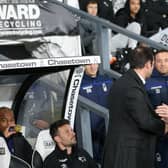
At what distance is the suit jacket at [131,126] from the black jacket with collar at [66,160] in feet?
0.90

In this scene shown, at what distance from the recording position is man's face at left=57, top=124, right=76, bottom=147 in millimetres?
6566

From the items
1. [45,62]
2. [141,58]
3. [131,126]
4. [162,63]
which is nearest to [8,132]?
[45,62]

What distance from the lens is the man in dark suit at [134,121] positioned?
6.16m

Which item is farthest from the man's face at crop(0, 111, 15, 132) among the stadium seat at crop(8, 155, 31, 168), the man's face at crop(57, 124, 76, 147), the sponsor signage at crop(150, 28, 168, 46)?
the sponsor signage at crop(150, 28, 168, 46)

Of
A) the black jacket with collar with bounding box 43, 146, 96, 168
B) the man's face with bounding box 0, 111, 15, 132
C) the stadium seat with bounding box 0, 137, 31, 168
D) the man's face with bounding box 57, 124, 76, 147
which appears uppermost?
the man's face with bounding box 0, 111, 15, 132

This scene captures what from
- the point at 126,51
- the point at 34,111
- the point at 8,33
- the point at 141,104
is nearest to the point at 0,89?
the point at 34,111

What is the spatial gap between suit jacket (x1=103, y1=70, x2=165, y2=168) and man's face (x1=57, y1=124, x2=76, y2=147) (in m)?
0.38

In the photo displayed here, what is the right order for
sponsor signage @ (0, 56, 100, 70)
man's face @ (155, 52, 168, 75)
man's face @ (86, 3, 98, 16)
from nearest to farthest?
sponsor signage @ (0, 56, 100, 70)
man's face @ (155, 52, 168, 75)
man's face @ (86, 3, 98, 16)

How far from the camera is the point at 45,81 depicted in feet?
22.1

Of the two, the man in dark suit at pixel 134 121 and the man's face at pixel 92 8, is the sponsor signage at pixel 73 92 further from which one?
the man's face at pixel 92 8

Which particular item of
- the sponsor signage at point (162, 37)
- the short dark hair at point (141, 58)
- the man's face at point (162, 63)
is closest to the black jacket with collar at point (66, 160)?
the short dark hair at point (141, 58)

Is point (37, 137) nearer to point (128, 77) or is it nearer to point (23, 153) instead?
point (23, 153)

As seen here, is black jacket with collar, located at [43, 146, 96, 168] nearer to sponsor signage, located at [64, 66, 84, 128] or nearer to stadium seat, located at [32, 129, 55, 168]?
stadium seat, located at [32, 129, 55, 168]

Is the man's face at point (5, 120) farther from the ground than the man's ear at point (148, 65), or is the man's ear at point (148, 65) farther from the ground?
the man's ear at point (148, 65)
